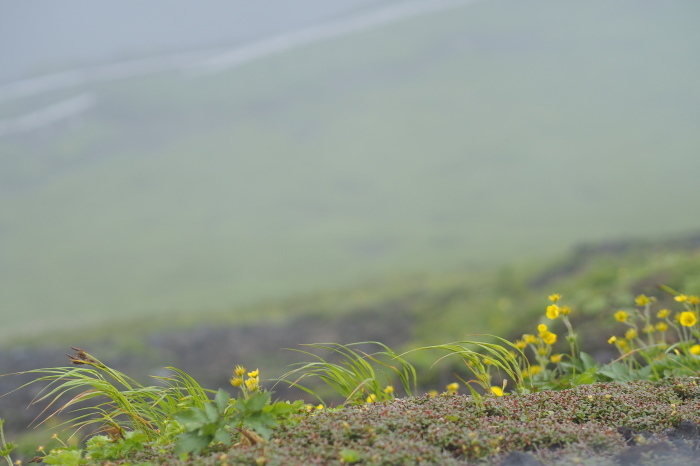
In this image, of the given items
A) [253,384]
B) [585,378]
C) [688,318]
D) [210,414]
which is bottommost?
[585,378]

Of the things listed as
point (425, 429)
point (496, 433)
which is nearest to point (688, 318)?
point (496, 433)

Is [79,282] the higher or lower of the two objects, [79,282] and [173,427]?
the lower

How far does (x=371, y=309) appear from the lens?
8.79 metres

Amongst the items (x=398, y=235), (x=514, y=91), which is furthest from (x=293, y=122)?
(x=398, y=235)

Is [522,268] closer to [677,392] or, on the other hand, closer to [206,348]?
[206,348]

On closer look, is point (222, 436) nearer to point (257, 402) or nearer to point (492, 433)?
point (257, 402)

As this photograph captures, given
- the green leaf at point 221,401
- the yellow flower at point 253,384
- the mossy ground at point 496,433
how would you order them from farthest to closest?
the yellow flower at point 253,384, the green leaf at point 221,401, the mossy ground at point 496,433

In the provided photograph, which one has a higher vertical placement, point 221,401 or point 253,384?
point 221,401

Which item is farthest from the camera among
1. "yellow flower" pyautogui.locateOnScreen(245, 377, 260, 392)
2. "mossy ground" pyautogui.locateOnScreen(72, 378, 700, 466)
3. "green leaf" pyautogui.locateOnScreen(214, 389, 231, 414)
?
"yellow flower" pyautogui.locateOnScreen(245, 377, 260, 392)

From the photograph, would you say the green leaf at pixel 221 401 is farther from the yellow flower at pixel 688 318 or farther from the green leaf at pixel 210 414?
the yellow flower at pixel 688 318

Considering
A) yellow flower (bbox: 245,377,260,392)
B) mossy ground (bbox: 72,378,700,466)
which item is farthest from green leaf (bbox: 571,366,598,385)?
yellow flower (bbox: 245,377,260,392)

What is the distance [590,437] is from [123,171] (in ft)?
70.2

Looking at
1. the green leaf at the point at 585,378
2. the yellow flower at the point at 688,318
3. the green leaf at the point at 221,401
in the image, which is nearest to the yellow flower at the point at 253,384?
the green leaf at the point at 221,401

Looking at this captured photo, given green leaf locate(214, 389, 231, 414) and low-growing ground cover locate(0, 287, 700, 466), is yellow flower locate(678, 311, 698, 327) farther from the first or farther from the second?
green leaf locate(214, 389, 231, 414)
